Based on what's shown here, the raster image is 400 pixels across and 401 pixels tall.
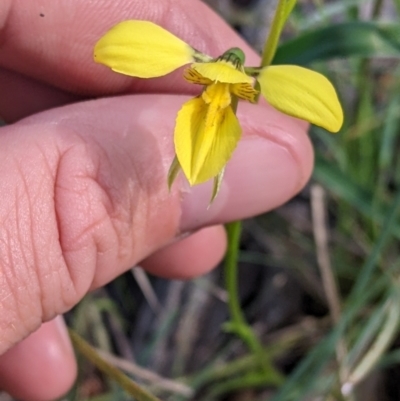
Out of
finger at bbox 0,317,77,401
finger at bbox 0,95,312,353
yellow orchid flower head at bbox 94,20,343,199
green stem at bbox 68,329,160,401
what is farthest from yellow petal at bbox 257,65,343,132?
finger at bbox 0,317,77,401

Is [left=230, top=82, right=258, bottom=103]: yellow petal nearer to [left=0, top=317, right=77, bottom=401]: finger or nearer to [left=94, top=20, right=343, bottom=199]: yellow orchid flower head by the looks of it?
[left=94, top=20, right=343, bottom=199]: yellow orchid flower head

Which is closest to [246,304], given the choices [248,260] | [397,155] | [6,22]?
[248,260]

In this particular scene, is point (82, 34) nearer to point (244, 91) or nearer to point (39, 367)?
point (244, 91)

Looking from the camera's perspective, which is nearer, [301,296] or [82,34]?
[82,34]

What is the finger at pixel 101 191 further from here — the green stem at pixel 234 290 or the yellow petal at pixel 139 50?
the yellow petal at pixel 139 50

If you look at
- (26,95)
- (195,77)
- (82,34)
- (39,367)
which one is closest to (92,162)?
(195,77)

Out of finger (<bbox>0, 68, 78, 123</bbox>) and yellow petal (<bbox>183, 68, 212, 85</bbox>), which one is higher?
yellow petal (<bbox>183, 68, 212, 85</bbox>)

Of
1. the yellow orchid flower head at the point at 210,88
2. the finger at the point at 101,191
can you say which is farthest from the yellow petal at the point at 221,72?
the finger at the point at 101,191

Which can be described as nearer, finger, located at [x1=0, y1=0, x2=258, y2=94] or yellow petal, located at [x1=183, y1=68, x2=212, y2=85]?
yellow petal, located at [x1=183, y1=68, x2=212, y2=85]
